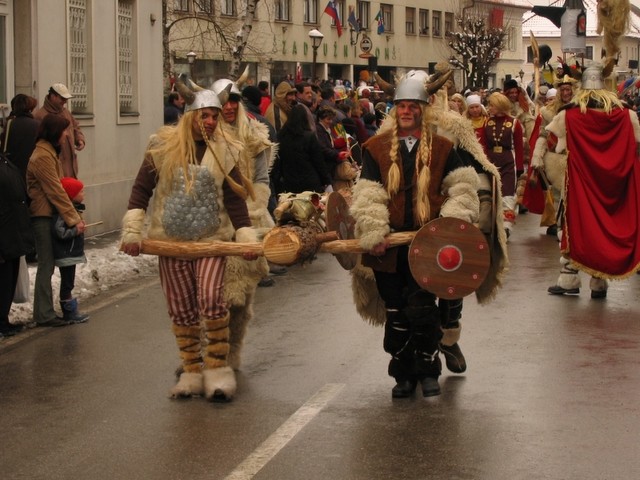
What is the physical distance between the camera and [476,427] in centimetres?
731

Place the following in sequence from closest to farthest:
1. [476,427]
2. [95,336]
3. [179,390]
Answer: [476,427], [179,390], [95,336]

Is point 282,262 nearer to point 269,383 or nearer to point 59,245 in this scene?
point 269,383

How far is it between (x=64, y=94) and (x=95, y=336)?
4.56 meters

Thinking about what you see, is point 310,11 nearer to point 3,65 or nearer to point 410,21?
point 410,21

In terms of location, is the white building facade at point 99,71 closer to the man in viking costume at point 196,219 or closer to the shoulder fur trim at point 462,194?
the man in viking costume at point 196,219

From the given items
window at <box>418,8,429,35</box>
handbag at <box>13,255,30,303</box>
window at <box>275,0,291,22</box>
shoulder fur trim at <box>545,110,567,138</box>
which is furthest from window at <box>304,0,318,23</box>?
handbag at <box>13,255,30,303</box>

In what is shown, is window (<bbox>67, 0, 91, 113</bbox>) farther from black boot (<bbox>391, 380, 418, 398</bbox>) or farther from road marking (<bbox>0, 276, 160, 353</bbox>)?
black boot (<bbox>391, 380, 418, 398</bbox>)

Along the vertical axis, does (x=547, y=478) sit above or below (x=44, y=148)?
below

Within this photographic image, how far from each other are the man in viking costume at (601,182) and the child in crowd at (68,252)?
426 cm

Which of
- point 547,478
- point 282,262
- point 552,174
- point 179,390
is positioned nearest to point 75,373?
point 179,390

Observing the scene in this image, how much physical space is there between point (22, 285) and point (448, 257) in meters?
4.68

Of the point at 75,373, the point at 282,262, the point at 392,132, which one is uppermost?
the point at 392,132

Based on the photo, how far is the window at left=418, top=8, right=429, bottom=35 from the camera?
69750mm

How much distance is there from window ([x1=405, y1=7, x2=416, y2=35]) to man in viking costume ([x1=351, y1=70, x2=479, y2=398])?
6042 cm
